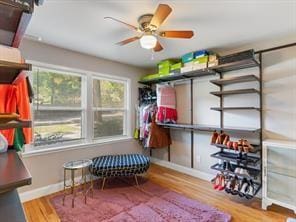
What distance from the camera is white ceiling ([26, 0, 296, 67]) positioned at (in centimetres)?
179

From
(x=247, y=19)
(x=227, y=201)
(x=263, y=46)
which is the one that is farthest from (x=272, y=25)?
(x=227, y=201)

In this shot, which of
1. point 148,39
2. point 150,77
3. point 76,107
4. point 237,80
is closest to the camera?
point 148,39

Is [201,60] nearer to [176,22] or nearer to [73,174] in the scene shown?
[176,22]

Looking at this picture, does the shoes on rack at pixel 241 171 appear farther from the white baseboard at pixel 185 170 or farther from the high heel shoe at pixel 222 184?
the white baseboard at pixel 185 170

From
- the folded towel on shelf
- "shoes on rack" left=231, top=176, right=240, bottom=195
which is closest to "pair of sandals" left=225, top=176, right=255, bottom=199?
"shoes on rack" left=231, top=176, right=240, bottom=195

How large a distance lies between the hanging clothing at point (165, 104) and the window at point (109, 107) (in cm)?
81

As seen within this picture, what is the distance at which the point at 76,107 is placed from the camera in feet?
10.7

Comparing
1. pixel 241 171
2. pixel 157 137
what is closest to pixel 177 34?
pixel 241 171

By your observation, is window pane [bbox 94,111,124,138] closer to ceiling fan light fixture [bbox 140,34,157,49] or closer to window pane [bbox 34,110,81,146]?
window pane [bbox 34,110,81,146]

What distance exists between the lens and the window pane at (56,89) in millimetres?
2828

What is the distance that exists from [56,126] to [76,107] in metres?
0.45

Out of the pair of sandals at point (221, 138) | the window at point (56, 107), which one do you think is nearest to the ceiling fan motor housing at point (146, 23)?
the window at point (56, 107)

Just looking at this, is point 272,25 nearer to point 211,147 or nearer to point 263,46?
point 263,46

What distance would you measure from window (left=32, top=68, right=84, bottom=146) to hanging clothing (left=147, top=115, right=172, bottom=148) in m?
1.33
